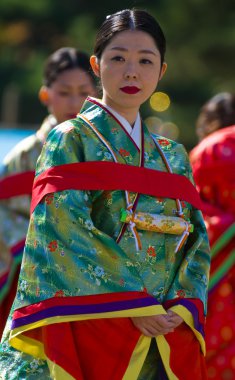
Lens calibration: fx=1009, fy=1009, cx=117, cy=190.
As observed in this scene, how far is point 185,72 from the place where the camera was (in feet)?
51.0

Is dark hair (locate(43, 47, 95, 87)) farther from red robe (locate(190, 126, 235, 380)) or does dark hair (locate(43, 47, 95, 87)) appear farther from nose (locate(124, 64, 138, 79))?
nose (locate(124, 64, 138, 79))

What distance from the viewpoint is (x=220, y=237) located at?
17.3 feet

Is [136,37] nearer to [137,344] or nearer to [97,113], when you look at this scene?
[97,113]

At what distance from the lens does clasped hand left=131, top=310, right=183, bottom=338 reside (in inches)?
129

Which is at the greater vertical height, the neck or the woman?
the neck

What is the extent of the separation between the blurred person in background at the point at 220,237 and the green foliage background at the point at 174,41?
9521 mm

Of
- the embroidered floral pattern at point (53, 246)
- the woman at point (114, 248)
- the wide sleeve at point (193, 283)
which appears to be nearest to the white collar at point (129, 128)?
the woman at point (114, 248)

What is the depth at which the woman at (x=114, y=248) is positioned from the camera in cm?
326

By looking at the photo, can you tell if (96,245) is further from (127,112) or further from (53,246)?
(127,112)

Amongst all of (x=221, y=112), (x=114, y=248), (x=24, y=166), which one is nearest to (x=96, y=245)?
(x=114, y=248)

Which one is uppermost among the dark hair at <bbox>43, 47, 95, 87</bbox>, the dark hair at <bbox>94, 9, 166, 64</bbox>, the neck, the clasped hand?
the dark hair at <bbox>94, 9, 166, 64</bbox>

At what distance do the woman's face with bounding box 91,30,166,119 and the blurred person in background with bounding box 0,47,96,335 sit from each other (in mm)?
1496

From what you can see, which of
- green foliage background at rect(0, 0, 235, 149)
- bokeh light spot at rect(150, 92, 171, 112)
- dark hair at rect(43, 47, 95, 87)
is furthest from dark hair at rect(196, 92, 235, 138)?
green foliage background at rect(0, 0, 235, 149)

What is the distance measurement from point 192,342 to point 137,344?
0.73 ft
